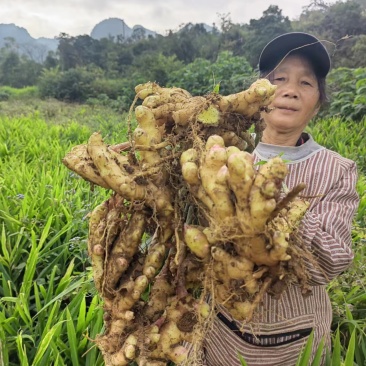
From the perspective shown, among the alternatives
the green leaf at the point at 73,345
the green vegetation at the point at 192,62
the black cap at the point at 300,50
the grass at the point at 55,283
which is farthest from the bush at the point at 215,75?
the green leaf at the point at 73,345

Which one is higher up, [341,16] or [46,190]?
[341,16]

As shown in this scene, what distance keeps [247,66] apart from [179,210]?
44.0ft

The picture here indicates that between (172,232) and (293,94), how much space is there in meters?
0.71

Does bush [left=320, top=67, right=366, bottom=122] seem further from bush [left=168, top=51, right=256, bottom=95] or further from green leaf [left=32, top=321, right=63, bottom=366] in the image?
green leaf [left=32, top=321, right=63, bottom=366]

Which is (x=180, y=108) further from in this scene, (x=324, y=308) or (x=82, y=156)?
(x=324, y=308)

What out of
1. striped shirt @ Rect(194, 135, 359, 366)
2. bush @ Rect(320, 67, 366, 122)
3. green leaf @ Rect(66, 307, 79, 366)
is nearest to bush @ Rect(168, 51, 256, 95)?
bush @ Rect(320, 67, 366, 122)

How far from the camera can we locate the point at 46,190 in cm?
260

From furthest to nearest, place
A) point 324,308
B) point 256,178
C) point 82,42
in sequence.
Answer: point 82,42 < point 324,308 < point 256,178

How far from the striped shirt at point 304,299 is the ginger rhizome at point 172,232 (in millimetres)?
228

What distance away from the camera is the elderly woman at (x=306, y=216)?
1005mm

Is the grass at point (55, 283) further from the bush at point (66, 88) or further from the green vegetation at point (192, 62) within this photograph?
the bush at point (66, 88)

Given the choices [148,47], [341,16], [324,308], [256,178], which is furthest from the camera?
[148,47]

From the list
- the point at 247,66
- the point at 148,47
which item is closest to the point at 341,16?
the point at 247,66

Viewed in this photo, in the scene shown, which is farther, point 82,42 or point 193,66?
point 82,42
